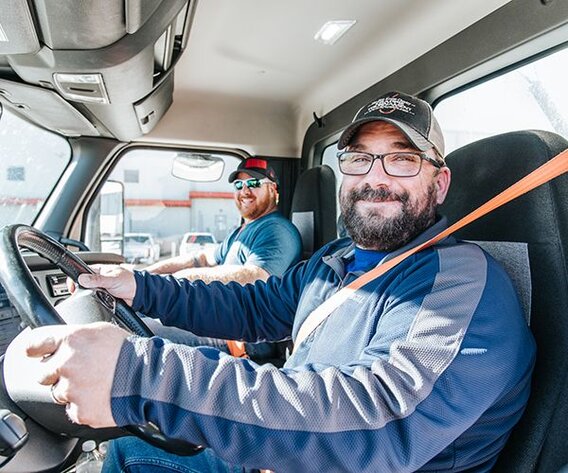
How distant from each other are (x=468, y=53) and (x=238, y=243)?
1677 mm

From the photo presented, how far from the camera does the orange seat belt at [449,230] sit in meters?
0.95

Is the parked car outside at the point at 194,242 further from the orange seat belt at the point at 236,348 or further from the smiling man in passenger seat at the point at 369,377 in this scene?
the smiling man in passenger seat at the point at 369,377

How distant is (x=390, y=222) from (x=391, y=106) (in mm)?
313

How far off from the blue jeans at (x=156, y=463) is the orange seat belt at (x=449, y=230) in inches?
14.7

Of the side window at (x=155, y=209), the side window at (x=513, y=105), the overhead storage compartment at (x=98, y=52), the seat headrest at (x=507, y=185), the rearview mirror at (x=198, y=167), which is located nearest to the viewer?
the seat headrest at (x=507, y=185)

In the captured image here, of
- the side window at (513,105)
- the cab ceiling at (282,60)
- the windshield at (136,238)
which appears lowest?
the windshield at (136,238)

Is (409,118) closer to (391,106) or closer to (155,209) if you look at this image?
(391,106)

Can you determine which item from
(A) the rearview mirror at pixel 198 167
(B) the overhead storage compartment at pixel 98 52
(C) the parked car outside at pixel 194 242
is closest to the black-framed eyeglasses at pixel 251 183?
(A) the rearview mirror at pixel 198 167

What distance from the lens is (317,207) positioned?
2.67 meters

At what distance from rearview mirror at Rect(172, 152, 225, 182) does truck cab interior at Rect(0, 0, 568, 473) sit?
0.01m

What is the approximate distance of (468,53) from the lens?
1.85 metres

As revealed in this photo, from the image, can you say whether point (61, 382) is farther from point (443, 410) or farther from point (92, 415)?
point (443, 410)

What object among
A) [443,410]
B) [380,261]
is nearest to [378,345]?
[443,410]

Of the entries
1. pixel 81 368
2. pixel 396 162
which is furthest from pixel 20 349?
pixel 396 162
